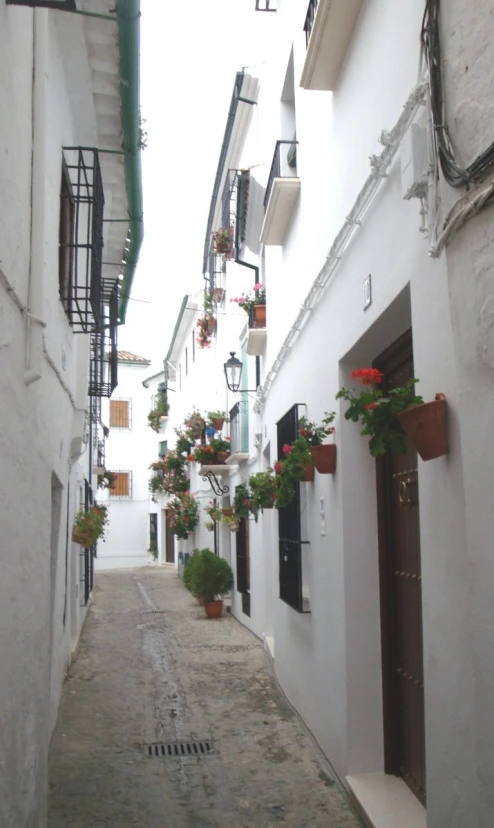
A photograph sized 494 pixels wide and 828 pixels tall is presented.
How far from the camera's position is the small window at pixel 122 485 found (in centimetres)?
3164

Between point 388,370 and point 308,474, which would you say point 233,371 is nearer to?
point 308,474

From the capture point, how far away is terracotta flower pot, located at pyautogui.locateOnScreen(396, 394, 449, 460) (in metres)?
3.24

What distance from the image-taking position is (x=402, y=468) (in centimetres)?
478

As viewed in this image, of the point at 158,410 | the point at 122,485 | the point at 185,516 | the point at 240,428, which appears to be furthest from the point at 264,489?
the point at 122,485

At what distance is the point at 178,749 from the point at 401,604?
2.64 metres

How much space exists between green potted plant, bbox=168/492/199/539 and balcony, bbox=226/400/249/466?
251 inches

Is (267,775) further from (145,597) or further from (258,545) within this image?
(145,597)

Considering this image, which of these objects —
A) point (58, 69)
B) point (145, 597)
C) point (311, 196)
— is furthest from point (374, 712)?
point (145, 597)

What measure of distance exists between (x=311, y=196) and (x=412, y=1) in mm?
2843

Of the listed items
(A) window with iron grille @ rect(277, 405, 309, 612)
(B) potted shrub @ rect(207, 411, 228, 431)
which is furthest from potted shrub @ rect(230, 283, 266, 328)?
(B) potted shrub @ rect(207, 411, 228, 431)

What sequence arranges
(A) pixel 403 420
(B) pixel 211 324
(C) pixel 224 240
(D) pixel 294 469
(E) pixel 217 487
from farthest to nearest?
(B) pixel 211 324, (E) pixel 217 487, (C) pixel 224 240, (D) pixel 294 469, (A) pixel 403 420

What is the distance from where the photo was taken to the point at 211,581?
1412 cm

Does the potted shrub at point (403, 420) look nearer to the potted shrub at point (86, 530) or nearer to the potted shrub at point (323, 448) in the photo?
the potted shrub at point (323, 448)

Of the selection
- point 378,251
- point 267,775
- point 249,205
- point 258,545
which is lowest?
point 267,775
